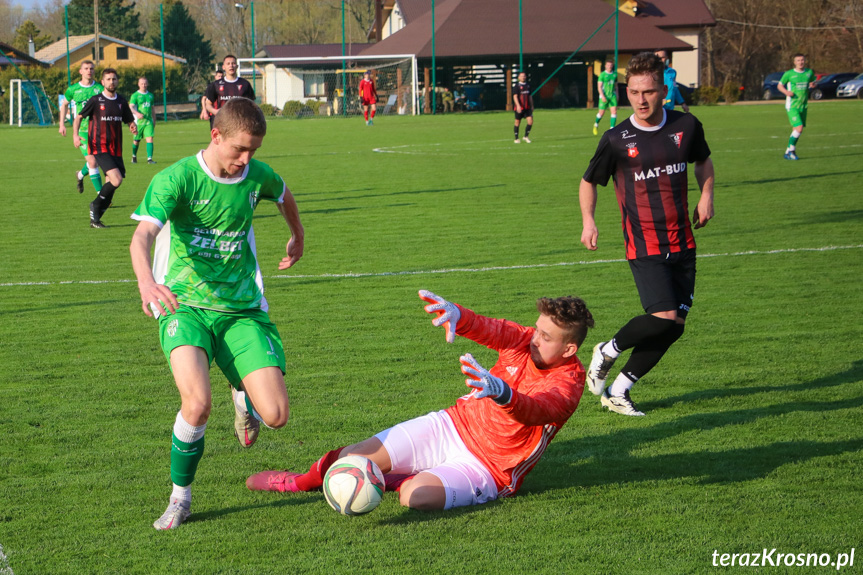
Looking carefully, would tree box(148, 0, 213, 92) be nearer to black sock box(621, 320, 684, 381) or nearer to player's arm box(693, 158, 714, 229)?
player's arm box(693, 158, 714, 229)

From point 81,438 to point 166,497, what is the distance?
3.31 feet

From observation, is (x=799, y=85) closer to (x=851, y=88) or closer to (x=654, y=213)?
(x=654, y=213)

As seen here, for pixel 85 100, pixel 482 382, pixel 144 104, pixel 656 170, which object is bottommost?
pixel 482 382

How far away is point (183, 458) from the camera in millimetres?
3920

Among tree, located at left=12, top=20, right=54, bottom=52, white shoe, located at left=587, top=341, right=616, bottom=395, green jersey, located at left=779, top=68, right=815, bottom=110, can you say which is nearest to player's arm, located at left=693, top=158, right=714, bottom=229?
white shoe, located at left=587, top=341, right=616, bottom=395

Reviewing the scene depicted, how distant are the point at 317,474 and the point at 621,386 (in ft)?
7.29

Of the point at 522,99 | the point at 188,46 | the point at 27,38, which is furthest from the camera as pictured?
the point at 27,38

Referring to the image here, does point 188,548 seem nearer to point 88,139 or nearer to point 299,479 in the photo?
point 299,479

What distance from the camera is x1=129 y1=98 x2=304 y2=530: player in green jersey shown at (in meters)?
3.89

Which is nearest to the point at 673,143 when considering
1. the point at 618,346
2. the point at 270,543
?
the point at 618,346

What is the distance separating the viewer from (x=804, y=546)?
3738 millimetres

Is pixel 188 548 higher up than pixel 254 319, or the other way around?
pixel 254 319

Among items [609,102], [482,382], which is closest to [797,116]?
[609,102]

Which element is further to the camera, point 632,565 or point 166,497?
point 166,497
